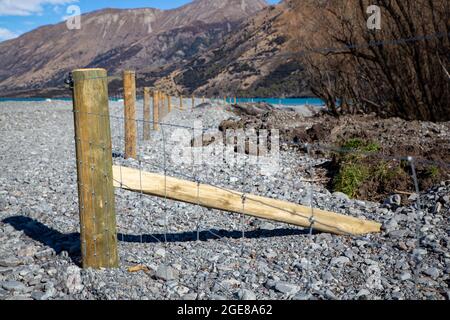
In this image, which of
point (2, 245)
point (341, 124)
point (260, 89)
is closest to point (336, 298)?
point (2, 245)

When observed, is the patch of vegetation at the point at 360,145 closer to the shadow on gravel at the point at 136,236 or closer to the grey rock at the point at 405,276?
the shadow on gravel at the point at 136,236

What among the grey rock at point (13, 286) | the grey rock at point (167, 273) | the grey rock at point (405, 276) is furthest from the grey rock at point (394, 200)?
the grey rock at point (13, 286)

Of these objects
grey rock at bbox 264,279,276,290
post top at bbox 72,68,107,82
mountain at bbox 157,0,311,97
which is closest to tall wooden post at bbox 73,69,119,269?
post top at bbox 72,68,107,82

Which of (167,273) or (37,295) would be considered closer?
(37,295)

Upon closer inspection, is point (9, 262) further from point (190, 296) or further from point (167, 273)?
point (190, 296)

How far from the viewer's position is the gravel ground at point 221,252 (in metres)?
3.41

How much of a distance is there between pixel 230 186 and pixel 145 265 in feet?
11.1

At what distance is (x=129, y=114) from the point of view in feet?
30.2

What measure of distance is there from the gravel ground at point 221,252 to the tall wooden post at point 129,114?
2235 mm

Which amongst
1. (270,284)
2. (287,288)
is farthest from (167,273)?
(287,288)

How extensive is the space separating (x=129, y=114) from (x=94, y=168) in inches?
227

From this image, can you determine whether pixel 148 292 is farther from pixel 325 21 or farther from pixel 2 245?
pixel 325 21

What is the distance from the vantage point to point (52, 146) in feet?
37.7

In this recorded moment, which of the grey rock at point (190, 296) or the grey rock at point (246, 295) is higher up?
the grey rock at point (246, 295)
